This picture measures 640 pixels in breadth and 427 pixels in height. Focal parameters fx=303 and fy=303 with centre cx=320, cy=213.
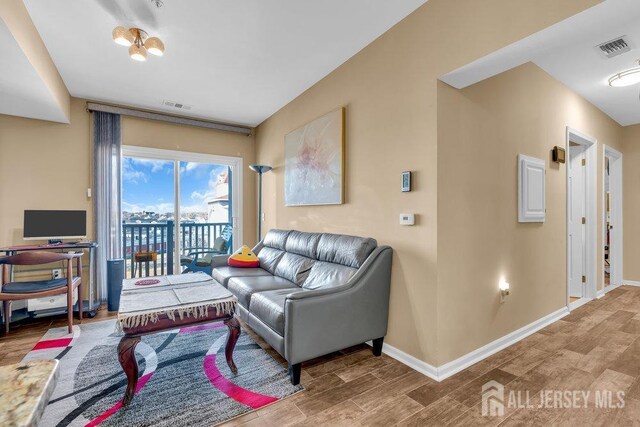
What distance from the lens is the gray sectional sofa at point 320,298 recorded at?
2.10 m

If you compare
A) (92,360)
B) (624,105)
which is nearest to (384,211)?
(92,360)

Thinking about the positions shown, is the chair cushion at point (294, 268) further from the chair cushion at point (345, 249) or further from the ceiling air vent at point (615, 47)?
the ceiling air vent at point (615, 47)

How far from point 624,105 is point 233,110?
5351 millimetres

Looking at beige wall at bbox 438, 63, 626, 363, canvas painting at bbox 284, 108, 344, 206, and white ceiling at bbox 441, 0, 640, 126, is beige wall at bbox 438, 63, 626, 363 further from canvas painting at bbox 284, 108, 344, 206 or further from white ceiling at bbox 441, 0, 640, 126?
canvas painting at bbox 284, 108, 344, 206

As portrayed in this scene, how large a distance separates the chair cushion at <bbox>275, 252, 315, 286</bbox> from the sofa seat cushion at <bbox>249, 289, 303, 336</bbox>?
13.9 inches

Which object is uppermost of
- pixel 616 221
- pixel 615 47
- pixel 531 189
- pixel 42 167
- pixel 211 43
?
pixel 211 43

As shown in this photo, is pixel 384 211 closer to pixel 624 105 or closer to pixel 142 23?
Result: pixel 142 23

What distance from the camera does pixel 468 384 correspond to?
211cm

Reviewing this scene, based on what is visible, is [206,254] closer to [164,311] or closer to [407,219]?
[164,311]

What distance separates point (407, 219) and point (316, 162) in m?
1.54

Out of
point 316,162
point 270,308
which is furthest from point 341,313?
point 316,162

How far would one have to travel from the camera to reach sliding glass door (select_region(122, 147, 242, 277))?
4590 millimetres

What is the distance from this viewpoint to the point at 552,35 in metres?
1.70

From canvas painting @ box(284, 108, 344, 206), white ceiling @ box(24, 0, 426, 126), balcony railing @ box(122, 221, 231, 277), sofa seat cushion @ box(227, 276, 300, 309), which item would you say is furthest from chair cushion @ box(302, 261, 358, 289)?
balcony railing @ box(122, 221, 231, 277)
